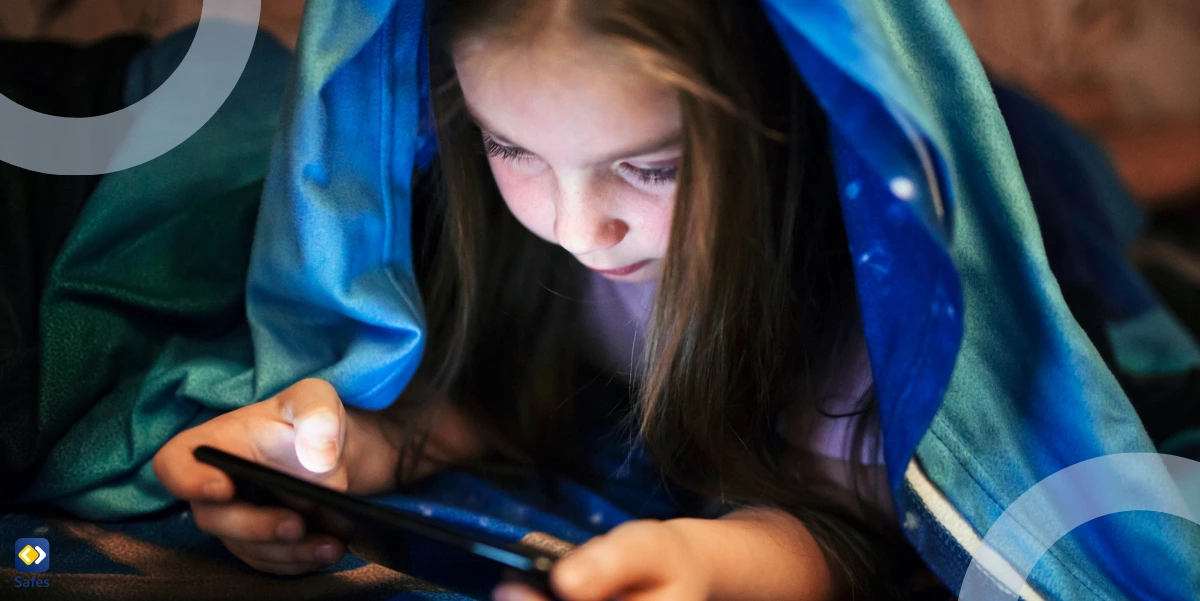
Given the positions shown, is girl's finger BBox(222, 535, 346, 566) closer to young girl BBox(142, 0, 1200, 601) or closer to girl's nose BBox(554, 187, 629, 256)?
young girl BBox(142, 0, 1200, 601)

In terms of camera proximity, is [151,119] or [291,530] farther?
[151,119]

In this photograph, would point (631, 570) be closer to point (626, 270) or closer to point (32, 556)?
point (626, 270)

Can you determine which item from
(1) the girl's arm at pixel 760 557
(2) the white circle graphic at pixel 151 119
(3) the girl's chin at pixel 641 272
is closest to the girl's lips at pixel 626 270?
(3) the girl's chin at pixel 641 272

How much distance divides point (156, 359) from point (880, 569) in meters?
0.42

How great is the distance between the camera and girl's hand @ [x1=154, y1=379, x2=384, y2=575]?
1.27 ft

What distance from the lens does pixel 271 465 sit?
42 centimetres

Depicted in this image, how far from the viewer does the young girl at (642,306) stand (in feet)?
1.23

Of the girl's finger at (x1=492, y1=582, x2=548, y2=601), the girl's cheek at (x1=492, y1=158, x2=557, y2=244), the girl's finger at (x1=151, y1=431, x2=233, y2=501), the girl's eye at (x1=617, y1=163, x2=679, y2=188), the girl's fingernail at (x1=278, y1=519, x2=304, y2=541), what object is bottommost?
the girl's fingernail at (x1=278, y1=519, x2=304, y2=541)

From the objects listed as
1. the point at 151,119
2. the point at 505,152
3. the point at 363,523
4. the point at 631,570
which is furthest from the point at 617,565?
the point at 151,119

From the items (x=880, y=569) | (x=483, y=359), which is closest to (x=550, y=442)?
(x=483, y=359)

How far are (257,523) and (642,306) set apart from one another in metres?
0.25

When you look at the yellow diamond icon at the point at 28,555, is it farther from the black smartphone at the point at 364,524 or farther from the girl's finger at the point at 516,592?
the girl's finger at the point at 516,592

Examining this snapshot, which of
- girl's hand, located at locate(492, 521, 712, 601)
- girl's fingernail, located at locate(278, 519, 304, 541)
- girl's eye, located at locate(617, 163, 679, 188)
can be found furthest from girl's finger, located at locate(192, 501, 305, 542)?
girl's eye, located at locate(617, 163, 679, 188)

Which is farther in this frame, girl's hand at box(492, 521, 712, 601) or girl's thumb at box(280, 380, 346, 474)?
girl's thumb at box(280, 380, 346, 474)
